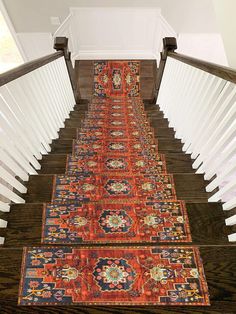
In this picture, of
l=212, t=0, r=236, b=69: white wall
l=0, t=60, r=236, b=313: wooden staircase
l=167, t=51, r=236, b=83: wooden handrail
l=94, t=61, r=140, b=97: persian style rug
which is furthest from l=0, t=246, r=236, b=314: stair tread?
l=94, t=61, r=140, b=97: persian style rug

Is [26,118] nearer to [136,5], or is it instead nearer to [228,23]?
[228,23]

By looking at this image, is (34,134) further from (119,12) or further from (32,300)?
(119,12)

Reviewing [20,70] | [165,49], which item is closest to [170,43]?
[165,49]

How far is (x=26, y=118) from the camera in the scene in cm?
188

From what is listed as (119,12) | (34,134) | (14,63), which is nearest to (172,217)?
(34,134)

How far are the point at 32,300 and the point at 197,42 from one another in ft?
16.3

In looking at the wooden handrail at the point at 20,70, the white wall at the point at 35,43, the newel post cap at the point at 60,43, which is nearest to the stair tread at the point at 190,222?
the wooden handrail at the point at 20,70

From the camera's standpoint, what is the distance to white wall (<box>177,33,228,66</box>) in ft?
15.2

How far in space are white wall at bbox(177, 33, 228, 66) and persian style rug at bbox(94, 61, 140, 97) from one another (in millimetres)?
941

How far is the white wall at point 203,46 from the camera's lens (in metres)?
4.64

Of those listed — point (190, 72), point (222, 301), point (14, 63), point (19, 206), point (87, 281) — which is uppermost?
point (14, 63)

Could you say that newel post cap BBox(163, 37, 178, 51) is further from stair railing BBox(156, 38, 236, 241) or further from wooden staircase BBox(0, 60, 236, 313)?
wooden staircase BBox(0, 60, 236, 313)

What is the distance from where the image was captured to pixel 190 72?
2197 millimetres

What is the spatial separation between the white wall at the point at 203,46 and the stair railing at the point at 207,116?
2.05 meters
